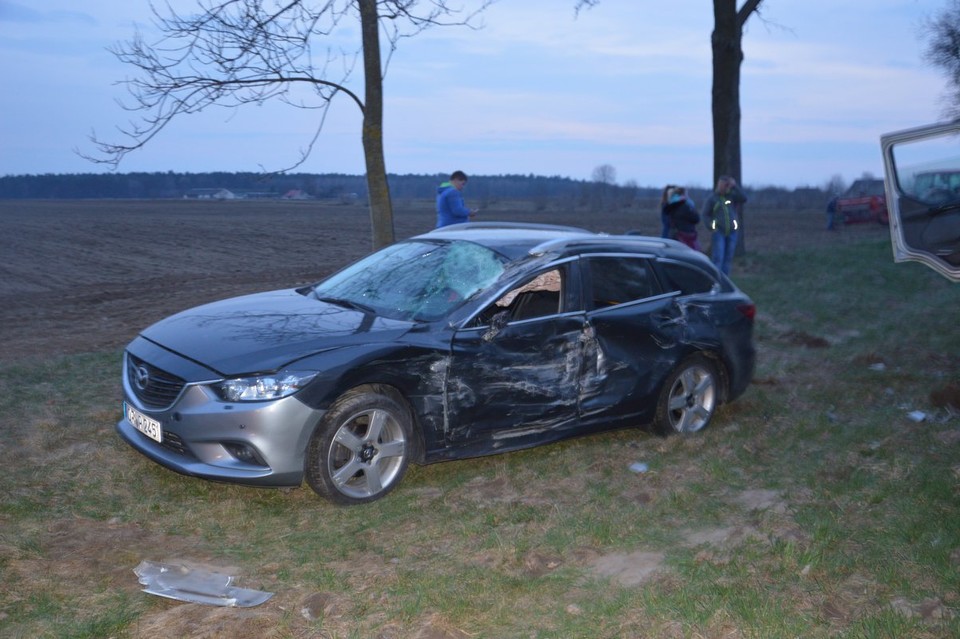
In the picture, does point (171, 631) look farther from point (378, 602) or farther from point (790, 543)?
point (790, 543)

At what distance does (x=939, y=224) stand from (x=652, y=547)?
3727 mm

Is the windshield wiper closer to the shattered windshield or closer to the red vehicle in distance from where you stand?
the shattered windshield

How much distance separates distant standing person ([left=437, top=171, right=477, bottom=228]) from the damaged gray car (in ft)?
16.2

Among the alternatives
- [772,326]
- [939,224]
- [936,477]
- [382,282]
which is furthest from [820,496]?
[772,326]

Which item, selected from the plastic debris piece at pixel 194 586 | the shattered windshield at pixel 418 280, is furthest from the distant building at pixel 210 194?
the plastic debris piece at pixel 194 586

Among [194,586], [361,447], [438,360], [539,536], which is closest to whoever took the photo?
[194,586]

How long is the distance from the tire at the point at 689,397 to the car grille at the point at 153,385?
3521 millimetres

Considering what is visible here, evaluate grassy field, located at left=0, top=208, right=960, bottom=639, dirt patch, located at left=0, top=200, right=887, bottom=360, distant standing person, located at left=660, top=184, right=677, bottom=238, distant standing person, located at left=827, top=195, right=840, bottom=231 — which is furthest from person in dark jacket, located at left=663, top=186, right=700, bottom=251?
distant standing person, located at left=827, top=195, right=840, bottom=231

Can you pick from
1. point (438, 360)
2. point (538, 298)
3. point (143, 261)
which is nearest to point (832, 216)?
point (143, 261)

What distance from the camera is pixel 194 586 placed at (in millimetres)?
4477

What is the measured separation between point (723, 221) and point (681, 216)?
26.6 inches

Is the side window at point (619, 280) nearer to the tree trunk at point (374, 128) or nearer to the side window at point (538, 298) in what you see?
the side window at point (538, 298)

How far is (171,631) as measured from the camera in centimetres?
396

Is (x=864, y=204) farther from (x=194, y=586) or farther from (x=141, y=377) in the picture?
(x=194, y=586)
